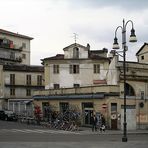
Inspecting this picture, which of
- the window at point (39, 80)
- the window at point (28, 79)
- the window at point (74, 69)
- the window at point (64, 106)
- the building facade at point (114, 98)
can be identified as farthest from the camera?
the window at point (39, 80)

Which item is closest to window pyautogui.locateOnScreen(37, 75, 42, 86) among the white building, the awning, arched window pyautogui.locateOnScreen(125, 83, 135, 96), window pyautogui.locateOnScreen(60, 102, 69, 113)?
the white building

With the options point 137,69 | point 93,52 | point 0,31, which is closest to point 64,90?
point 137,69

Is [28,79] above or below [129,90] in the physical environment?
above

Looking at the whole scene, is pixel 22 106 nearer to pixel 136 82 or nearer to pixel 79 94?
pixel 79 94

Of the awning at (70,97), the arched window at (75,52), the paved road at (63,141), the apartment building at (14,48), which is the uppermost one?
the apartment building at (14,48)

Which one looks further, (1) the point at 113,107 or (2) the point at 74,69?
(2) the point at 74,69

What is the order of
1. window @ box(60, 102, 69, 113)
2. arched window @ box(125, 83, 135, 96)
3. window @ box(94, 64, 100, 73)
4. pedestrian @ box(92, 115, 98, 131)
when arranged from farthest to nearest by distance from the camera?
window @ box(94, 64, 100, 73) < window @ box(60, 102, 69, 113) < arched window @ box(125, 83, 135, 96) < pedestrian @ box(92, 115, 98, 131)

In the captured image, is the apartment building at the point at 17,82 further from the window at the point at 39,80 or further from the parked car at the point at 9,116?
the parked car at the point at 9,116

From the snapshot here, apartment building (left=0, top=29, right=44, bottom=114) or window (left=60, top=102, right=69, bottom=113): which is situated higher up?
apartment building (left=0, top=29, right=44, bottom=114)

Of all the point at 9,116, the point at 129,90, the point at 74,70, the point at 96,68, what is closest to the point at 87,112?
the point at 129,90

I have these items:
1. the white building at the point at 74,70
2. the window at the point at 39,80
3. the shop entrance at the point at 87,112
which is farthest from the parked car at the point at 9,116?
the window at the point at 39,80

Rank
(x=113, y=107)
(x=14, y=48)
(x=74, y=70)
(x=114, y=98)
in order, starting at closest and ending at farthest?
(x=114, y=98) < (x=113, y=107) < (x=74, y=70) < (x=14, y=48)

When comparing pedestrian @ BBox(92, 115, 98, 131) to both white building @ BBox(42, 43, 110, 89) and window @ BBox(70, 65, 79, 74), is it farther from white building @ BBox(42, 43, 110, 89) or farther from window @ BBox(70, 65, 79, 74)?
window @ BBox(70, 65, 79, 74)

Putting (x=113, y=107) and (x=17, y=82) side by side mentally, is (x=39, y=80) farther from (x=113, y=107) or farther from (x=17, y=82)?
(x=113, y=107)
